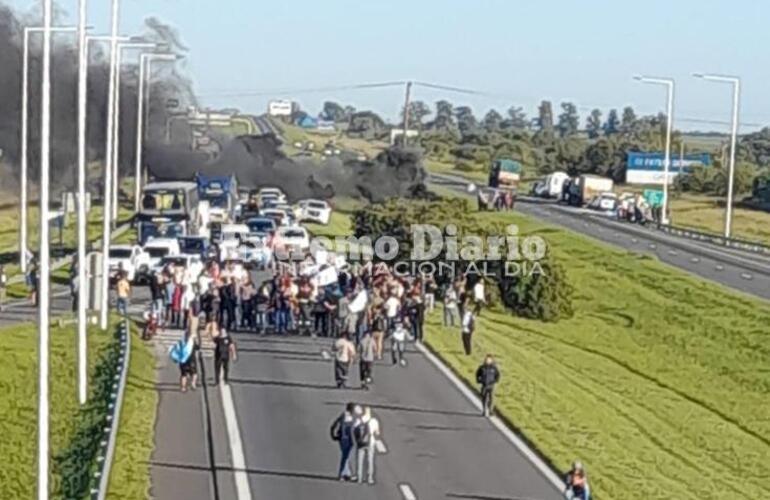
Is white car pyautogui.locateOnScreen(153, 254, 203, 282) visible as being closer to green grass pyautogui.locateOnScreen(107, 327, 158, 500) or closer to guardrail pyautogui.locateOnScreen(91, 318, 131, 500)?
guardrail pyautogui.locateOnScreen(91, 318, 131, 500)

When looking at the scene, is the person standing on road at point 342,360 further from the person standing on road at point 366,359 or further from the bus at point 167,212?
the bus at point 167,212

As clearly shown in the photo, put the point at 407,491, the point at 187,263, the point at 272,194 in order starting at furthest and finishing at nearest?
the point at 272,194, the point at 187,263, the point at 407,491

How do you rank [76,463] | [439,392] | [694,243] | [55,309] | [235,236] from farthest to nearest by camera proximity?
1. [694,243]
2. [235,236]
3. [55,309]
4. [439,392]
5. [76,463]

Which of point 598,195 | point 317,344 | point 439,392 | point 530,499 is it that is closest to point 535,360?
point 317,344

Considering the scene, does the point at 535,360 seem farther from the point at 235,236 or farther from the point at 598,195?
the point at 598,195

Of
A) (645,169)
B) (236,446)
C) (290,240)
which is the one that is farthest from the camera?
(645,169)

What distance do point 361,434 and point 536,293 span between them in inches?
1323

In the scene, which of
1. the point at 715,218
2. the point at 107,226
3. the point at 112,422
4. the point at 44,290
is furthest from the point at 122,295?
the point at 715,218

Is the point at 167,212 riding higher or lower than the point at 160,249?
higher

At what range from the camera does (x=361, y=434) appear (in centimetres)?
2616

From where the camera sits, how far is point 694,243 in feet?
289

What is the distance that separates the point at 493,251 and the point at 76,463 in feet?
103

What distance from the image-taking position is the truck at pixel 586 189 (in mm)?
121062

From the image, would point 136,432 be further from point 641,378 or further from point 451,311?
point 641,378
